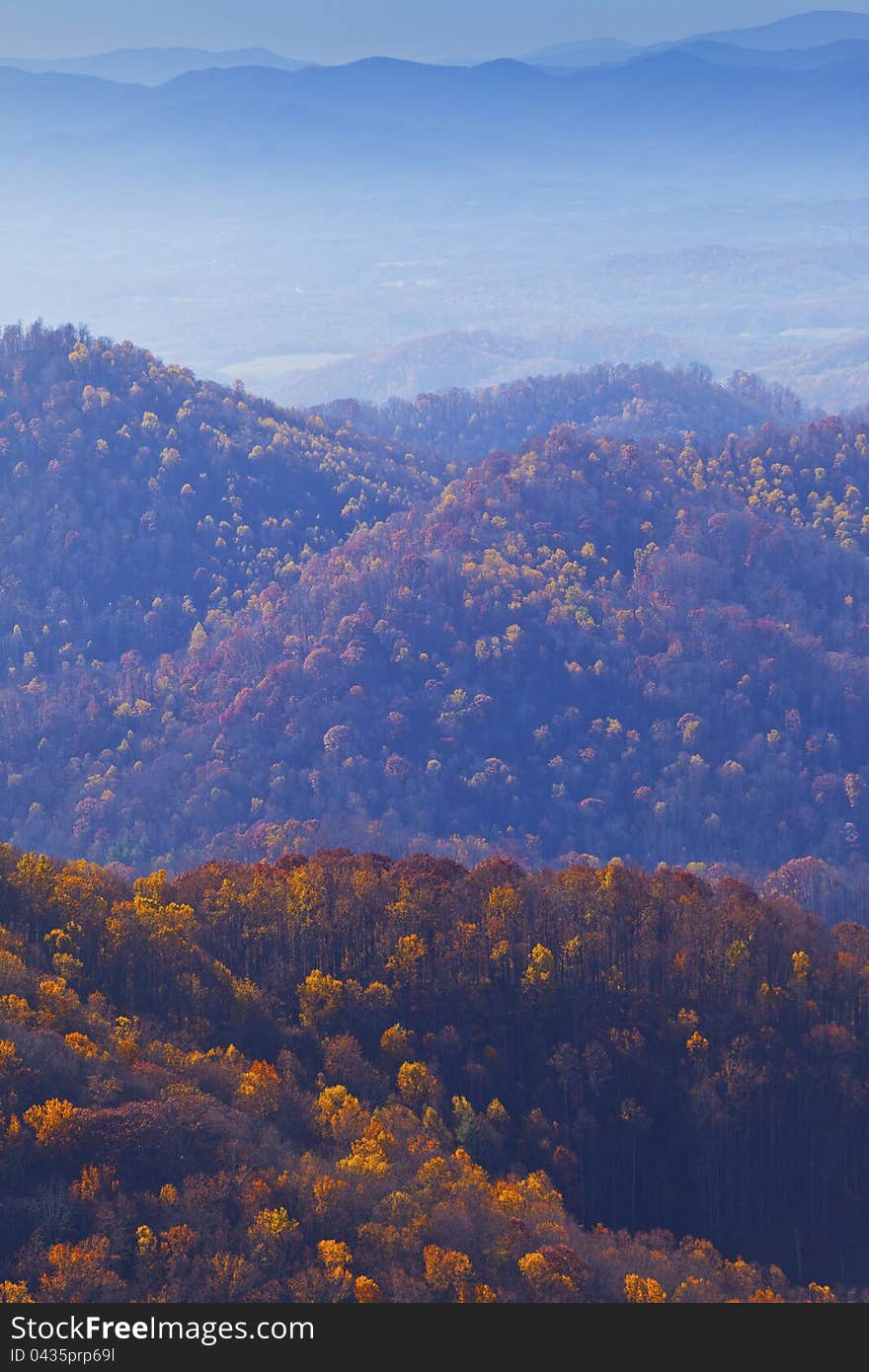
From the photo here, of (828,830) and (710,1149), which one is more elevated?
(710,1149)

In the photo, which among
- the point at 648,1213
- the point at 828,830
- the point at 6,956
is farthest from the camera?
the point at 828,830

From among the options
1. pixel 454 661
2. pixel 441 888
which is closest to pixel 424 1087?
pixel 441 888

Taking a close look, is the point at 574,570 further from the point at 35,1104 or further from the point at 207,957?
the point at 35,1104

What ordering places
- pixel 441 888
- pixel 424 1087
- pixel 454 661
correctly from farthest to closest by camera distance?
pixel 454 661 → pixel 441 888 → pixel 424 1087

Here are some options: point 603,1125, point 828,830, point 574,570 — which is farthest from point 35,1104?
point 574,570

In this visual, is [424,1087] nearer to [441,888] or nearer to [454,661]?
[441,888]

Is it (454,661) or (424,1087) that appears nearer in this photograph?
(424,1087)
